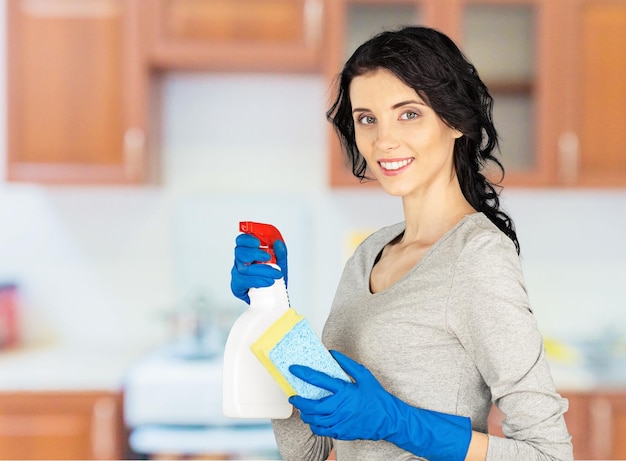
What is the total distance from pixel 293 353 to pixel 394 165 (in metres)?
0.31

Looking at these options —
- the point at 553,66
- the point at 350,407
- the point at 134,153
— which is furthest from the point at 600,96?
the point at 350,407

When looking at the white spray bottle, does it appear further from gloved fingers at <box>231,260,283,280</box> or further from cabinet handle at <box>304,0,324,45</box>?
cabinet handle at <box>304,0,324,45</box>

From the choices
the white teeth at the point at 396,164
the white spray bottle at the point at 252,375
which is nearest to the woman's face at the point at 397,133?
the white teeth at the point at 396,164

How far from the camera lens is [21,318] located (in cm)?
297

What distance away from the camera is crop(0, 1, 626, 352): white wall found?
2930 mm

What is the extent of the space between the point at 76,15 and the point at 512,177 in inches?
60.8

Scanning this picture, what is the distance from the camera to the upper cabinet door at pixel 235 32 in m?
2.58

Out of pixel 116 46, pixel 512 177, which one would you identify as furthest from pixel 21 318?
pixel 512 177

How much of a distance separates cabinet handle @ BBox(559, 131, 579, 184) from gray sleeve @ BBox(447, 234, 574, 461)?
5.69 feet

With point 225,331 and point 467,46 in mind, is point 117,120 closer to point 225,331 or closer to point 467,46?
point 225,331

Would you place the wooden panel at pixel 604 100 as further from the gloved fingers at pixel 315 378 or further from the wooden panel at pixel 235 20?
the gloved fingers at pixel 315 378

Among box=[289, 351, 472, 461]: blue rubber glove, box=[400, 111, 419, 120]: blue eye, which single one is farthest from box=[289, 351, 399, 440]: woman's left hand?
box=[400, 111, 419, 120]: blue eye

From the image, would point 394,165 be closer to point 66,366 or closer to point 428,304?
point 428,304

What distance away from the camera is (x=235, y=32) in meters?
2.60
